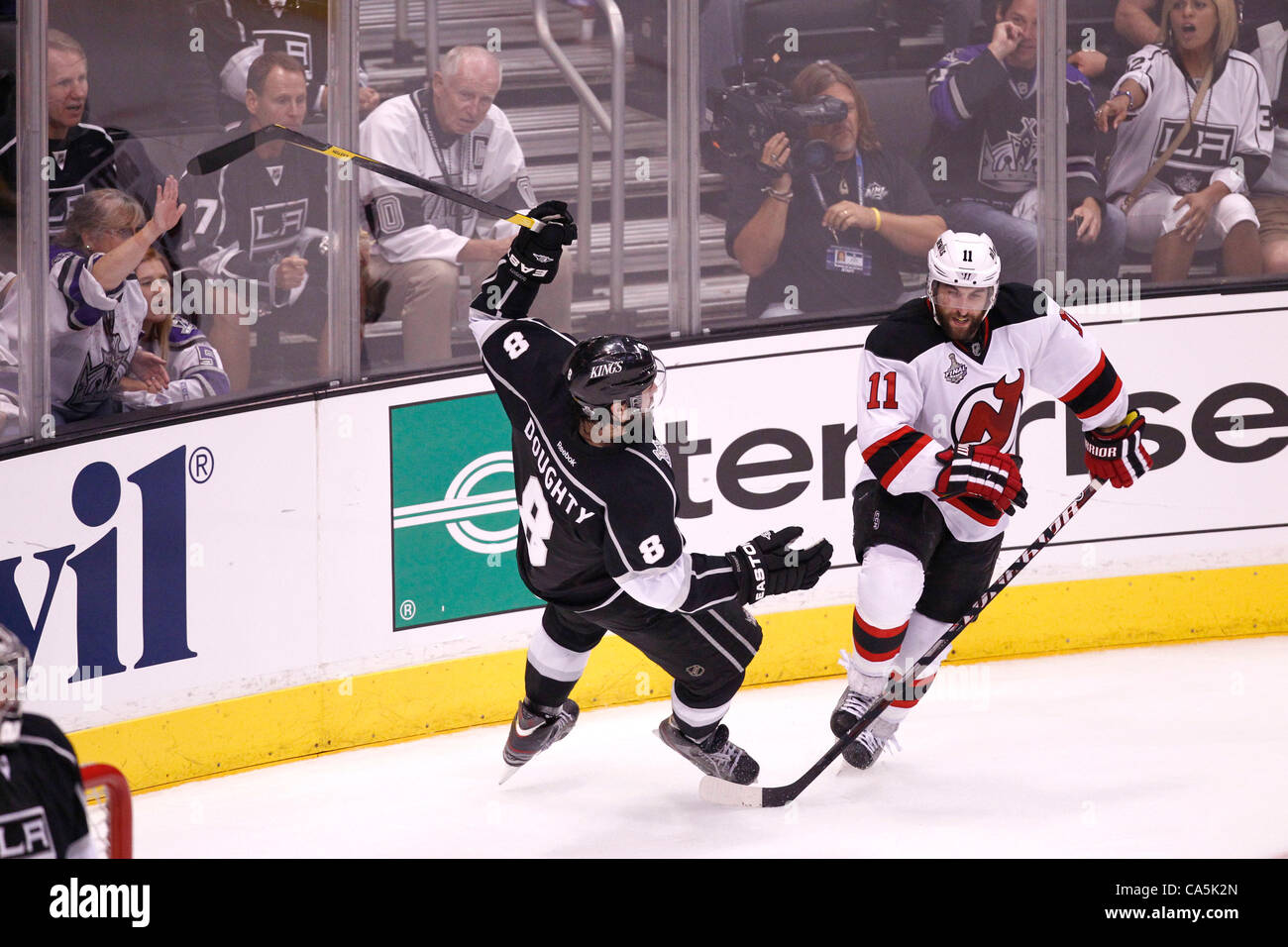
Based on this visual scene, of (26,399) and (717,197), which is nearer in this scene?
(26,399)

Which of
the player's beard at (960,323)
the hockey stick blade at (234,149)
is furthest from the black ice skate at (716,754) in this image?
Answer: the hockey stick blade at (234,149)

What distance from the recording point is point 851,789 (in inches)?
165

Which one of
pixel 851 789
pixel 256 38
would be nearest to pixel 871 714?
pixel 851 789

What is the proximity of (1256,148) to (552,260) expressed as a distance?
2.50 m

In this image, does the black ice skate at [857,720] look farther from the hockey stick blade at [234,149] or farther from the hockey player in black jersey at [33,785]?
the hockey player in black jersey at [33,785]

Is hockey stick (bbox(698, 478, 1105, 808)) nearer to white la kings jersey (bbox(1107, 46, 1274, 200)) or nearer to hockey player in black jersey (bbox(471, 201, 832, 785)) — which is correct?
hockey player in black jersey (bbox(471, 201, 832, 785))

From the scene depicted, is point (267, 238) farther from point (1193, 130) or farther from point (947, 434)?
point (1193, 130)

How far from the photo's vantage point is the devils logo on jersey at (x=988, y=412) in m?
3.99

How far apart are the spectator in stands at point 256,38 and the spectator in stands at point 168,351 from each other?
0.46 meters

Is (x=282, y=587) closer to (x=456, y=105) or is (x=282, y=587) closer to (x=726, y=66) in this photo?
(x=456, y=105)

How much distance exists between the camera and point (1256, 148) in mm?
5145

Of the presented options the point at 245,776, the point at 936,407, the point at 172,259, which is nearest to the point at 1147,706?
the point at 936,407

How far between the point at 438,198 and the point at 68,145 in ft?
3.27
